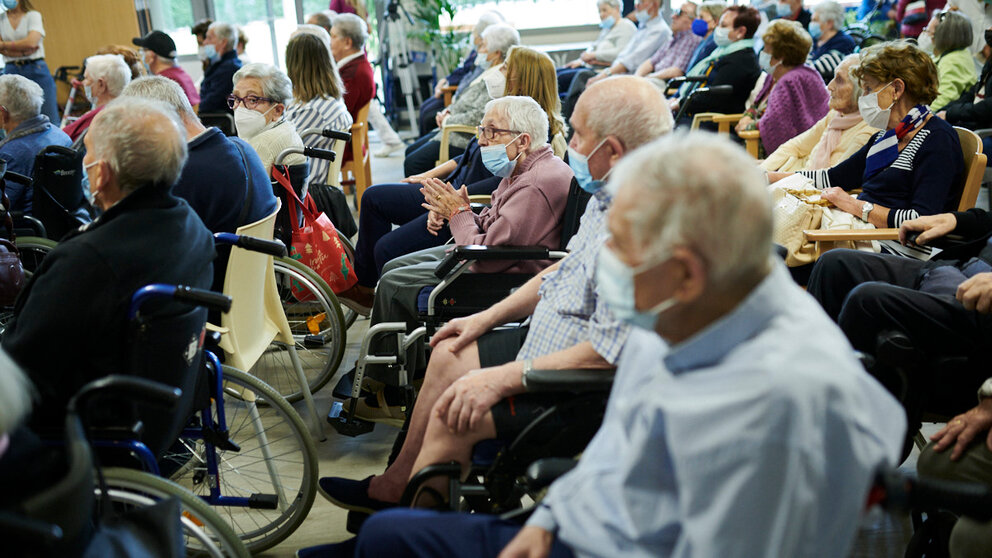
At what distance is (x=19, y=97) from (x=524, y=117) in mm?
2153

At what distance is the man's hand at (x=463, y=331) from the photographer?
1.83 meters

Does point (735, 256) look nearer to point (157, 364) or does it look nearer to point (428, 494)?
point (428, 494)

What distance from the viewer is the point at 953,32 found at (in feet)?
15.6

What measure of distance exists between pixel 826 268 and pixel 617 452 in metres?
1.39

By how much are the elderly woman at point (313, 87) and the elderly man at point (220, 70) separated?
1.64 metres

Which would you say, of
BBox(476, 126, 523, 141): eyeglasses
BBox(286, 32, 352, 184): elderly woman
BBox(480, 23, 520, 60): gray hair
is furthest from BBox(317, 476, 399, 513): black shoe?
BBox(480, 23, 520, 60): gray hair

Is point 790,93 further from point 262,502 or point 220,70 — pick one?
point 220,70

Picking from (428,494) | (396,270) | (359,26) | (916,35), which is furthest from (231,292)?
(916,35)

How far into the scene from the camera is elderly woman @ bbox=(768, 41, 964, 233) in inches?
94.6

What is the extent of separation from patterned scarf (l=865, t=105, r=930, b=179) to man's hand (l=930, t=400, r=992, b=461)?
4.06 ft

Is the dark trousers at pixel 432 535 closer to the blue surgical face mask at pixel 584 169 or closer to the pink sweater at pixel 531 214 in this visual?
the blue surgical face mask at pixel 584 169

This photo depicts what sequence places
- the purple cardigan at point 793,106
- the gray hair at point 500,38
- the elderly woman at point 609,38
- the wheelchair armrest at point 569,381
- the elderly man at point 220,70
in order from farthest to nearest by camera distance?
the elderly woman at point 609,38 < the elderly man at point 220,70 < the gray hair at point 500,38 < the purple cardigan at point 793,106 < the wheelchair armrest at point 569,381

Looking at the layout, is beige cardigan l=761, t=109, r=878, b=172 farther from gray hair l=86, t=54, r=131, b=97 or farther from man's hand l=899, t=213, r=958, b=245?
gray hair l=86, t=54, r=131, b=97

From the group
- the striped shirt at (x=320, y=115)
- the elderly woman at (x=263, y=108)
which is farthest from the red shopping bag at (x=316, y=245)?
the striped shirt at (x=320, y=115)
